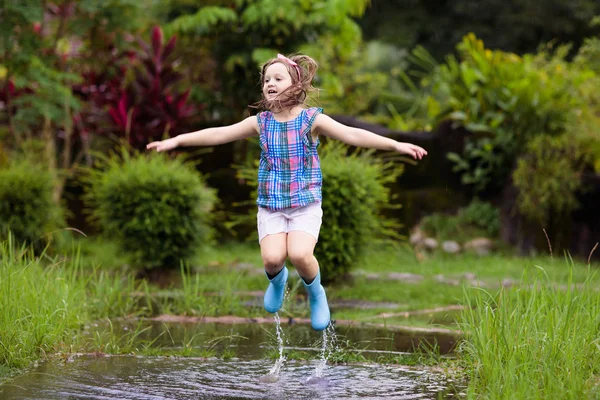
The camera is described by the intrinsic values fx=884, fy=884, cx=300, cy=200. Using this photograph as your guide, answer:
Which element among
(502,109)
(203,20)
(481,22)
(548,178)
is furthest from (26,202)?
(481,22)

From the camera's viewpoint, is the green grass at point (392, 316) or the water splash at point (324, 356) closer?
the green grass at point (392, 316)

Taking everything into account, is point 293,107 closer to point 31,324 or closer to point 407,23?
point 31,324

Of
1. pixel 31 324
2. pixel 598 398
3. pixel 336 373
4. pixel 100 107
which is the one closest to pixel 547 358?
pixel 598 398

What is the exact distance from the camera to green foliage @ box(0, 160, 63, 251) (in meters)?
9.48

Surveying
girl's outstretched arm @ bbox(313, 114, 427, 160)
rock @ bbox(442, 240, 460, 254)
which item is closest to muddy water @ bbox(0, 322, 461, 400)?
girl's outstretched arm @ bbox(313, 114, 427, 160)

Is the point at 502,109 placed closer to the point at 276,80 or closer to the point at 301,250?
the point at 276,80

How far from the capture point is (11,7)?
33.3 feet

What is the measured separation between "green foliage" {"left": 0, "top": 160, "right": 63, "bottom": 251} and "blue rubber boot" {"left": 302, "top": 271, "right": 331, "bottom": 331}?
5.20 metres

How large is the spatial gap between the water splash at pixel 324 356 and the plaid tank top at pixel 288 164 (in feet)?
2.73

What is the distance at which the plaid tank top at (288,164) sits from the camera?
4.84 metres

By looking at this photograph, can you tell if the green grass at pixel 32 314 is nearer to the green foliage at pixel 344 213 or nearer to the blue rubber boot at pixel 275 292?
the blue rubber boot at pixel 275 292

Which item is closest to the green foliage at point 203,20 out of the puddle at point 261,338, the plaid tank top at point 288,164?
the puddle at point 261,338

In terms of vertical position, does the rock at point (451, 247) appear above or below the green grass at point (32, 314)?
below

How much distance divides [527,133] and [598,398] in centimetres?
810
